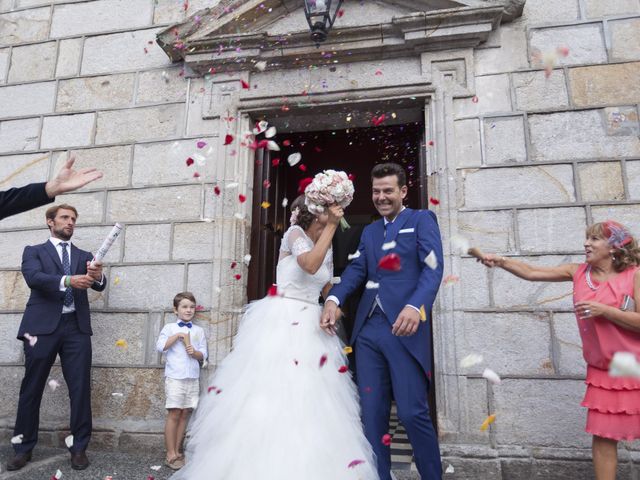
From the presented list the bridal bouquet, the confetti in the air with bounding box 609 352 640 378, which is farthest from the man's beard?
the confetti in the air with bounding box 609 352 640 378

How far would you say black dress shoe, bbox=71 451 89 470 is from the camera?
3766 millimetres

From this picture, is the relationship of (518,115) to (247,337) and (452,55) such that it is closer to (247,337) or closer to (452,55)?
(452,55)

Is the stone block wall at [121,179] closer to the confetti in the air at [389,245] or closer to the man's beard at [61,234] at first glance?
the man's beard at [61,234]

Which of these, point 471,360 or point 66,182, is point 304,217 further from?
point 471,360

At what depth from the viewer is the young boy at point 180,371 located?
3918 millimetres

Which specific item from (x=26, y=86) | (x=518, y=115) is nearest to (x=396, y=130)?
(x=518, y=115)

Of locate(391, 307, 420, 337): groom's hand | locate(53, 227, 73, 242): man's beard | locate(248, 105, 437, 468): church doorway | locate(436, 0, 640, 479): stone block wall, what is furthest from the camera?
locate(248, 105, 437, 468): church doorway

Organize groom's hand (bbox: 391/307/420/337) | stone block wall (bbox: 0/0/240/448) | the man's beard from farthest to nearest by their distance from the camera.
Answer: stone block wall (bbox: 0/0/240/448)
the man's beard
groom's hand (bbox: 391/307/420/337)

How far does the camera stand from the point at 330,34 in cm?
457

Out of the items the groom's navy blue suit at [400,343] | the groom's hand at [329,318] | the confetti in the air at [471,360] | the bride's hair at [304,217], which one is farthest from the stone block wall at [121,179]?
the confetti in the air at [471,360]

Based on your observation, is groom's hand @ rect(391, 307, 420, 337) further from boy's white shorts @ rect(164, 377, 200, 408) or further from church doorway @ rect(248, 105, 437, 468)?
boy's white shorts @ rect(164, 377, 200, 408)

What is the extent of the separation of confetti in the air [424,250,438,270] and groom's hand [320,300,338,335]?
1.99 feet

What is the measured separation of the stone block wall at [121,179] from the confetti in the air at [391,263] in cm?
190

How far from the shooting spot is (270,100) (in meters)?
4.74
